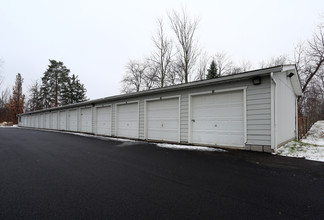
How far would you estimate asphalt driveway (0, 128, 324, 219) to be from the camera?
186cm

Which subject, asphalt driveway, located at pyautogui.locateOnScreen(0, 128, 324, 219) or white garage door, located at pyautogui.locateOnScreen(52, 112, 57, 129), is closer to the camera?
asphalt driveway, located at pyautogui.locateOnScreen(0, 128, 324, 219)

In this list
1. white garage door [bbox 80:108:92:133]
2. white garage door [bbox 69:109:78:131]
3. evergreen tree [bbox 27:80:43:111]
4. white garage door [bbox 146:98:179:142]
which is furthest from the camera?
evergreen tree [bbox 27:80:43:111]

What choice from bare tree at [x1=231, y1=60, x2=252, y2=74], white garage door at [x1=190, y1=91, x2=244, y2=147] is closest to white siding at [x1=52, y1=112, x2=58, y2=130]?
white garage door at [x1=190, y1=91, x2=244, y2=147]

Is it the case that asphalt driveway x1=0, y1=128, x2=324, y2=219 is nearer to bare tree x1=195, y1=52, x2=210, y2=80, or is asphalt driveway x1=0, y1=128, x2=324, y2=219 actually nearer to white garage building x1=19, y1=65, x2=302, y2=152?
white garage building x1=19, y1=65, x2=302, y2=152

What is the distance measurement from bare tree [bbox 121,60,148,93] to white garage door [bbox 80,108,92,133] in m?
11.3

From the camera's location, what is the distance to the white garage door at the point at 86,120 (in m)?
12.4

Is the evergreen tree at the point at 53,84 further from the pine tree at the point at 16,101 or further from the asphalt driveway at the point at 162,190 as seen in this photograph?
the asphalt driveway at the point at 162,190

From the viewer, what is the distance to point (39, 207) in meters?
1.96

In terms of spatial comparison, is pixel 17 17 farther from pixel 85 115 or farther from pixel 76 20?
pixel 85 115

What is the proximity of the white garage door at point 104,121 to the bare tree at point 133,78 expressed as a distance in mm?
12920

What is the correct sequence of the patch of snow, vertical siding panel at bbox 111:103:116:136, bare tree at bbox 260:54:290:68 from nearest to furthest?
1. the patch of snow
2. vertical siding panel at bbox 111:103:116:136
3. bare tree at bbox 260:54:290:68

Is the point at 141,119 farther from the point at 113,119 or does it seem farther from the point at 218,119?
the point at 218,119

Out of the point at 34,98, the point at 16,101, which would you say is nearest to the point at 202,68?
the point at 34,98

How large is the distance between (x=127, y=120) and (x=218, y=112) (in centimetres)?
547
